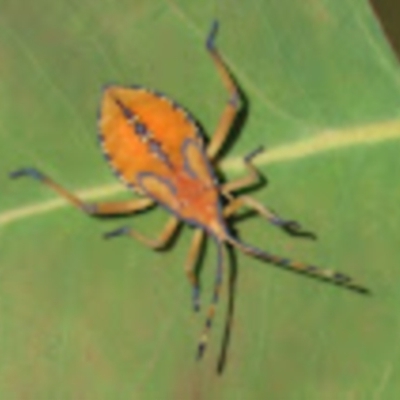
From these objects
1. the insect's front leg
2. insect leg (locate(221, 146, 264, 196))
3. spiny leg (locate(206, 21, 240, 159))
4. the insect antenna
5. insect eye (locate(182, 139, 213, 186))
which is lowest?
the insect antenna

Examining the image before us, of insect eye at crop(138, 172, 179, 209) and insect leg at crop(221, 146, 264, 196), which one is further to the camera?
insect eye at crop(138, 172, 179, 209)

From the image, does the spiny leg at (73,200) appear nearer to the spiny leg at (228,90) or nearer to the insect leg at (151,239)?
the insect leg at (151,239)

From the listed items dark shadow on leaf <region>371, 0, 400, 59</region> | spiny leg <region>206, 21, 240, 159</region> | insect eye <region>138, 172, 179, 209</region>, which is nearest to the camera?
dark shadow on leaf <region>371, 0, 400, 59</region>

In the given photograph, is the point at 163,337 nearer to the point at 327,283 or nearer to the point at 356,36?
the point at 327,283

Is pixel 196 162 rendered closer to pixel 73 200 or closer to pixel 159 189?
pixel 159 189

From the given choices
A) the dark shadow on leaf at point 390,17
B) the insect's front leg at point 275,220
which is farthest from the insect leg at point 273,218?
the dark shadow on leaf at point 390,17

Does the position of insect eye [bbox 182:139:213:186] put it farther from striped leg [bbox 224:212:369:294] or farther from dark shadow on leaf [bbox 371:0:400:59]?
dark shadow on leaf [bbox 371:0:400:59]

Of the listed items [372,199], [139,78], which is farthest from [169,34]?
[372,199]

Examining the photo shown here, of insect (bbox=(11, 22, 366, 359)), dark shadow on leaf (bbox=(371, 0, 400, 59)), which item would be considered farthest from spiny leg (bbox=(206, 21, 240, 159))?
dark shadow on leaf (bbox=(371, 0, 400, 59))
